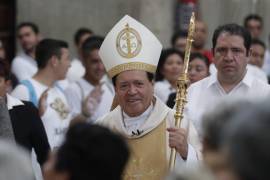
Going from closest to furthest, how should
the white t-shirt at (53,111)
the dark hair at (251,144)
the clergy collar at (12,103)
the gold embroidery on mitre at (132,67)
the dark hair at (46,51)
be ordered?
1. the dark hair at (251,144)
2. the gold embroidery on mitre at (132,67)
3. the clergy collar at (12,103)
4. the white t-shirt at (53,111)
5. the dark hair at (46,51)

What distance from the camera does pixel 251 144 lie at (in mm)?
3279

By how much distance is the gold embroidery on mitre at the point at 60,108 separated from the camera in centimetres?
916

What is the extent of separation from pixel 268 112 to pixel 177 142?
292cm

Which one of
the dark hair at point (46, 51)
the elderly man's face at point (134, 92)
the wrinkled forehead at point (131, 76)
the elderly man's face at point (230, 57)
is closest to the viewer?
the elderly man's face at point (134, 92)

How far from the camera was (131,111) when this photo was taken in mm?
6602

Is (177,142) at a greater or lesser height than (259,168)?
lesser

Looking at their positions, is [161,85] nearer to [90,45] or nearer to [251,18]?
[90,45]

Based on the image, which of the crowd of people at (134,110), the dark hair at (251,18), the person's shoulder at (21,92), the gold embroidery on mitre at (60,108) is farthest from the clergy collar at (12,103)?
the dark hair at (251,18)

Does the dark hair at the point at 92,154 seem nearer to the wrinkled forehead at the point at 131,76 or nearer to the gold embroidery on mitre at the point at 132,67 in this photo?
the wrinkled forehead at the point at 131,76

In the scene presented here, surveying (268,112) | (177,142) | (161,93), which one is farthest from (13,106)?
(268,112)

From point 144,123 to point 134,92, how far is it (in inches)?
7.7

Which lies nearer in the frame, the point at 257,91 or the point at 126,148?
the point at 126,148

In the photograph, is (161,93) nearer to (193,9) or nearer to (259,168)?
(193,9)

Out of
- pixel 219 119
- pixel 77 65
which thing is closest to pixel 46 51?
pixel 77 65
